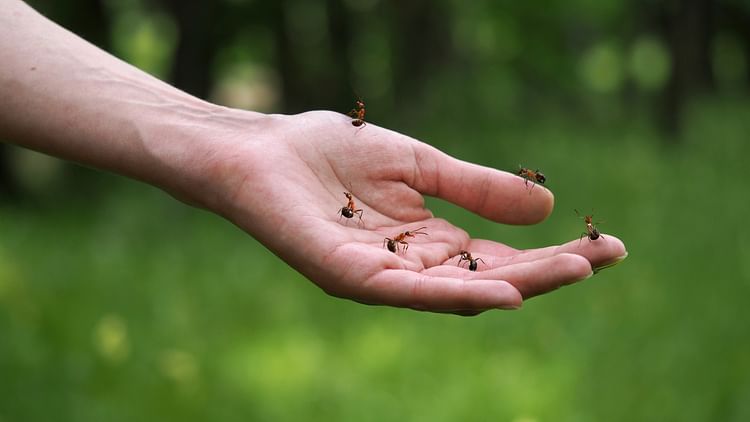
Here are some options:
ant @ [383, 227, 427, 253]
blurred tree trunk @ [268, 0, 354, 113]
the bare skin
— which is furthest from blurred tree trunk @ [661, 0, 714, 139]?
ant @ [383, 227, 427, 253]

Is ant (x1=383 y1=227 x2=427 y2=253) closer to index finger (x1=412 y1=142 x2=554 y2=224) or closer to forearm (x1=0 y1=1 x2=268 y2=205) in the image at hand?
index finger (x1=412 y1=142 x2=554 y2=224)

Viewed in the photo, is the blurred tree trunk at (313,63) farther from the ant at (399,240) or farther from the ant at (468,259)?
the ant at (468,259)

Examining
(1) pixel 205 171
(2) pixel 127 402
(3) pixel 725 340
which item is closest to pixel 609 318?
(3) pixel 725 340

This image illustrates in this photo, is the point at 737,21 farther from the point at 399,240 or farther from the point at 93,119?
the point at 93,119

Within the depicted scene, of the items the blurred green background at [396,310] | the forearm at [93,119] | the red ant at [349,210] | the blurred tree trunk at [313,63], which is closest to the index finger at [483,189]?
the red ant at [349,210]

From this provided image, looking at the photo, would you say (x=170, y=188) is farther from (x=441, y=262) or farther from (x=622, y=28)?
(x=622, y=28)

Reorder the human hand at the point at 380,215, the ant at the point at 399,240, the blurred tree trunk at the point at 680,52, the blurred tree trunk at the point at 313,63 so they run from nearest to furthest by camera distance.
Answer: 1. the human hand at the point at 380,215
2. the ant at the point at 399,240
3. the blurred tree trunk at the point at 680,52
4. the blurred tree trunk at the point at 313,63

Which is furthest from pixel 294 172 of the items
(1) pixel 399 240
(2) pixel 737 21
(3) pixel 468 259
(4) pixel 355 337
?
(2) pixel 737 21
